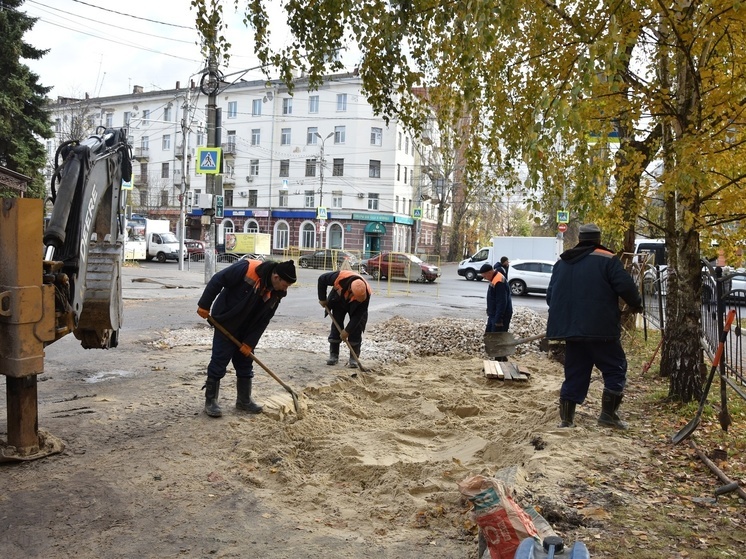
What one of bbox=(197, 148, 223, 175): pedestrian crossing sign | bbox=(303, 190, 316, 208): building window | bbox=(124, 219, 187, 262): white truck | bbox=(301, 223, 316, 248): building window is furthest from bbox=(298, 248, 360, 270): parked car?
bbox=(303, 190, 316, 208): building window

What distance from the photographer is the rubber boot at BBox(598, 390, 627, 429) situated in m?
5.71

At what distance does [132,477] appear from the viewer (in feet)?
14.2

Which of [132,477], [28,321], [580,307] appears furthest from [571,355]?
[28,321]

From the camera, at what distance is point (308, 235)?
50625 millimetres

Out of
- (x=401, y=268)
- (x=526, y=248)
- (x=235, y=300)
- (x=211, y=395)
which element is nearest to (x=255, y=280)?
(x=235, y=300)

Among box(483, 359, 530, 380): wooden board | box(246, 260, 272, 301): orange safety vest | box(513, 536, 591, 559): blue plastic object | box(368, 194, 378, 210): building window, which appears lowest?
box(483, 359, 530, 380): wooden board

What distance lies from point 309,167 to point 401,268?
75.9ft

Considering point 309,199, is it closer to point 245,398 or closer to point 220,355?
point 245,398

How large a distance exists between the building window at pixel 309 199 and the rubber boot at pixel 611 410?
45240 millimetres

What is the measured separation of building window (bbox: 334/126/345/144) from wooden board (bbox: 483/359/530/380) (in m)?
41.9

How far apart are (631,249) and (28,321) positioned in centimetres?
1212

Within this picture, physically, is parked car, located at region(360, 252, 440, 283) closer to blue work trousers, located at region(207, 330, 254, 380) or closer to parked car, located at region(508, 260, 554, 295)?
parked car, located at region(508, 260, 554, 295)

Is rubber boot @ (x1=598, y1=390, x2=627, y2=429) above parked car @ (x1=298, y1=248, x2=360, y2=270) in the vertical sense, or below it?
below

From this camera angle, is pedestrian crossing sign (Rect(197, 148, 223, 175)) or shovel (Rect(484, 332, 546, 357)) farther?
pedestrian crossing sign (Rect(197, 148, 223, 175))
